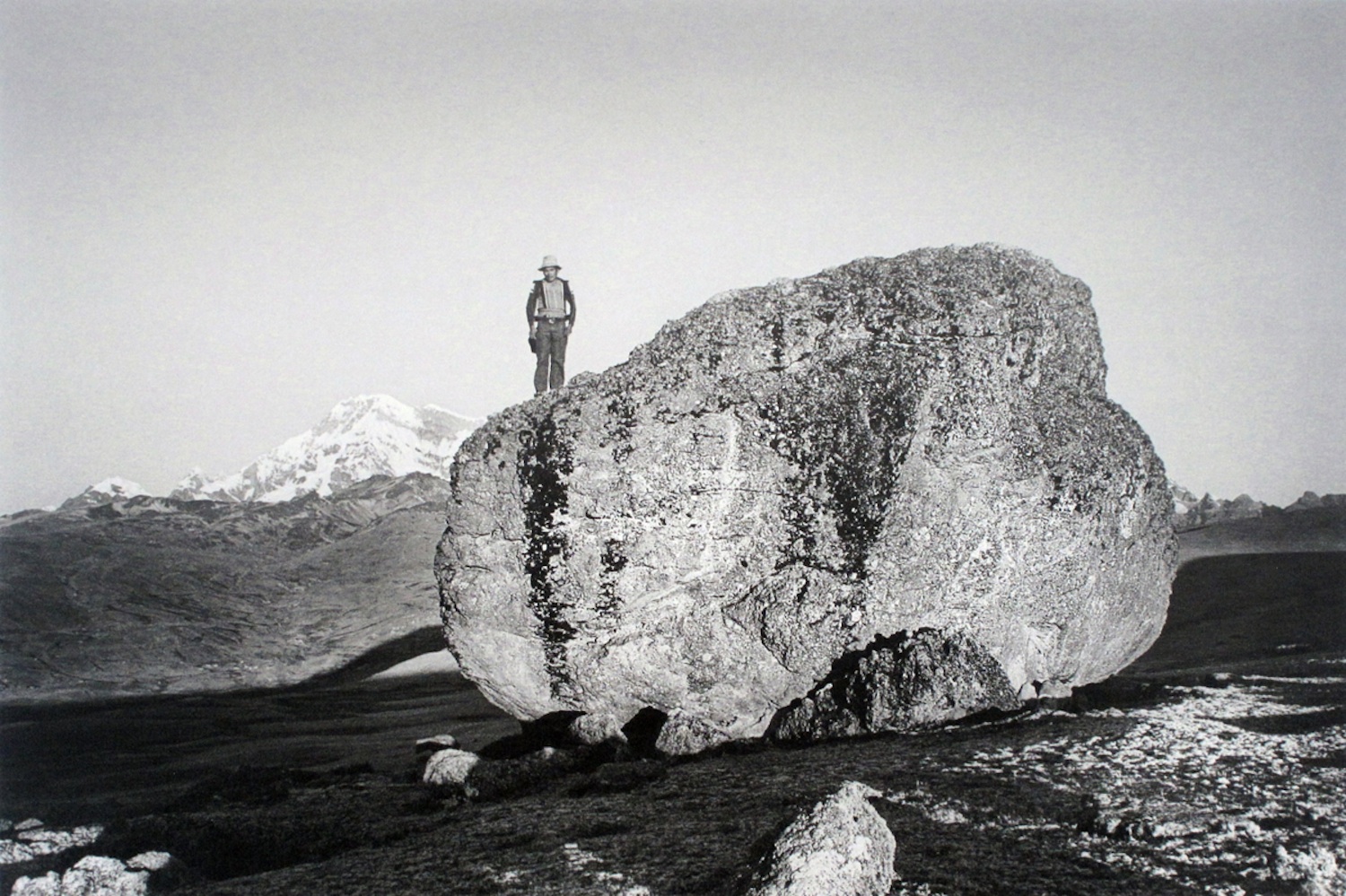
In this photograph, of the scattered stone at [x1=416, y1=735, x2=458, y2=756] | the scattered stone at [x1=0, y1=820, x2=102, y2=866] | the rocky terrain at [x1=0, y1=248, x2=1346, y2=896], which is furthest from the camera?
the scattered stone at [x1=416, y1=735, x2=458, y2=756]

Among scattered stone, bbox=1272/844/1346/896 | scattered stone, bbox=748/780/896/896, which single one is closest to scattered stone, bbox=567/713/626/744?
scattered stone, bbox=748/780/896/896

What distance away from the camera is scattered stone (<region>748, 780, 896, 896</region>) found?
473 cm

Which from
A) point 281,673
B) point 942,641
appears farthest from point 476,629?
point 281,673

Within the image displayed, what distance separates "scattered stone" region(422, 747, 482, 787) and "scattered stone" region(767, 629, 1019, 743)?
2724mm

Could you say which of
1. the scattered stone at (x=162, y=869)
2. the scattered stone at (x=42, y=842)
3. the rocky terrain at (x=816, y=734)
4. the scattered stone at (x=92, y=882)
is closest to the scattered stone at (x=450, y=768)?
the rocky terrain at (x=816, y=734)

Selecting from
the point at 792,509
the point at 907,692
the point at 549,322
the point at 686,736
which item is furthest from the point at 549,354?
the point at 907,692

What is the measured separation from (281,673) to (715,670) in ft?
46.0

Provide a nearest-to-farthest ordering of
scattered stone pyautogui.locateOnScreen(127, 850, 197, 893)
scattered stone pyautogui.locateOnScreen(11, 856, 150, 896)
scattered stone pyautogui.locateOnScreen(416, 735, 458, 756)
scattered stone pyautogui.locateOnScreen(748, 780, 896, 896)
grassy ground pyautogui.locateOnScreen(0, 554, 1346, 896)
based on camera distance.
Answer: scattered stone pyautogui.locateOnScreen(748, 780, 896, 896), grassy ground pyautogui.locateOnScreen(0, 554, 1346, 896), scattered stone pyautogui.locateOnScreen(11, 856, 150, 896), scattered stone pyautogui.locateOnScreen(127, 850, 197, 893), scattered stone pyautogui.locateOnScreen(416, 735, 458, 756)

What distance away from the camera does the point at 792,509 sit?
9594 millimetres

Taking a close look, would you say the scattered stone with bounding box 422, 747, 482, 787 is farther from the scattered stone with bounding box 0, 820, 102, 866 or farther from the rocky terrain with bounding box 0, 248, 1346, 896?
the scattered stone with bounding box 0, 820, 102, 866

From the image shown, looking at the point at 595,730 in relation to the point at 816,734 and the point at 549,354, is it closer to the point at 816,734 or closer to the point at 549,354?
the point at 816,734

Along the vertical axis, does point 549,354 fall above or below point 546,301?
below

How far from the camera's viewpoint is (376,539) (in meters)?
28.4

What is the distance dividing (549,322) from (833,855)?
8.23 metres
